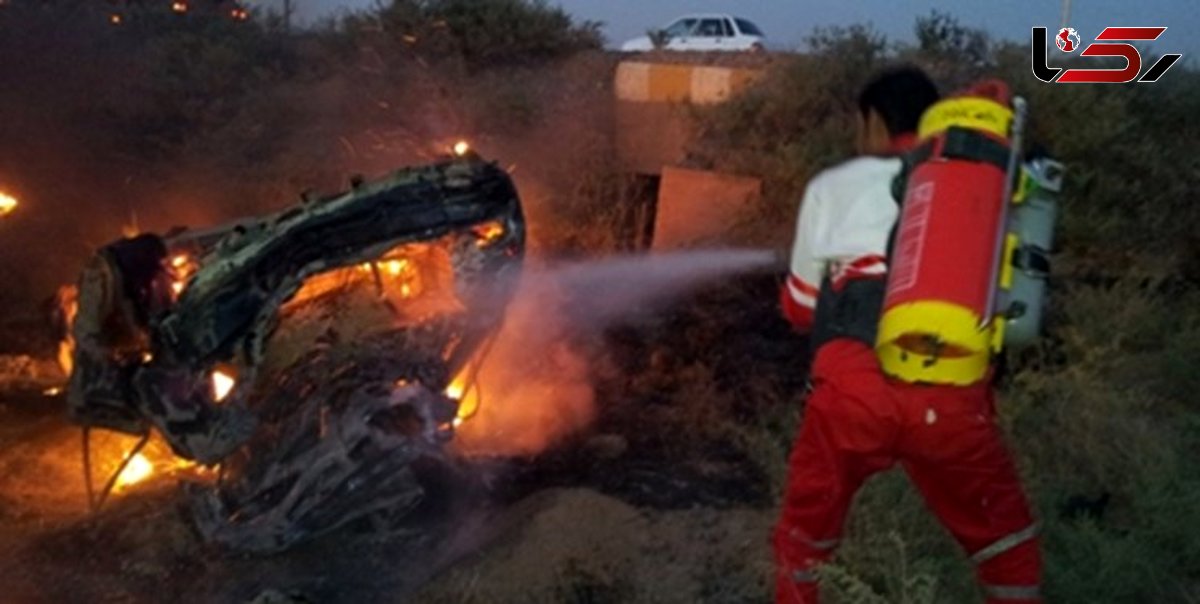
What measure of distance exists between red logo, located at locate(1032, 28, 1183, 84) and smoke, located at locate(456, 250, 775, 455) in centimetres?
295

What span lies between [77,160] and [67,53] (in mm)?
2937

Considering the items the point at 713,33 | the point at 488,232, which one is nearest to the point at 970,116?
the point at 488,232

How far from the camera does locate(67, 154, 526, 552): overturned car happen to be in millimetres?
5504

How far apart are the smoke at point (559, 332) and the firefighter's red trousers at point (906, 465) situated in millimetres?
3124

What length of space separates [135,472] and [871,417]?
13.8 feet

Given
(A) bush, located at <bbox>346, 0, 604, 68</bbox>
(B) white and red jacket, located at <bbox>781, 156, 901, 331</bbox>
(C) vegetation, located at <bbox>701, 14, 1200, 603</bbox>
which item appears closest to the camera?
(B) white and red jacket, located at <bbox>781, 156, 901, 331</bbox>

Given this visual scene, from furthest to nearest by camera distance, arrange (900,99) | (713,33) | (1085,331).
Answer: (713,33)
(1085,331)
(900,99)

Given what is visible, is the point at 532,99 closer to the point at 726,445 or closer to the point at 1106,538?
the point at 726,445

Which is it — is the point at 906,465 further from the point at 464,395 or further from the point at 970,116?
the point at 464,395

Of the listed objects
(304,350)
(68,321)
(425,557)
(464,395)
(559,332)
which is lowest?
(425,557)

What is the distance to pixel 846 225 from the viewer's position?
387cm

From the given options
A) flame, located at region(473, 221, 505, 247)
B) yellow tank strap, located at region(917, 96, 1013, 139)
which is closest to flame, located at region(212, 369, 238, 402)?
flame, located at region(473, 221, 505, 247)

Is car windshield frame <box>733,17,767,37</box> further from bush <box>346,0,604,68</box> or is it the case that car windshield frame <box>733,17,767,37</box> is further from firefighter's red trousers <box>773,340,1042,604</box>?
firefighter's red trousers <box>773,340,1042,604</box>

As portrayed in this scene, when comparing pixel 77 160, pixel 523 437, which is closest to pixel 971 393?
pixel 523 437
